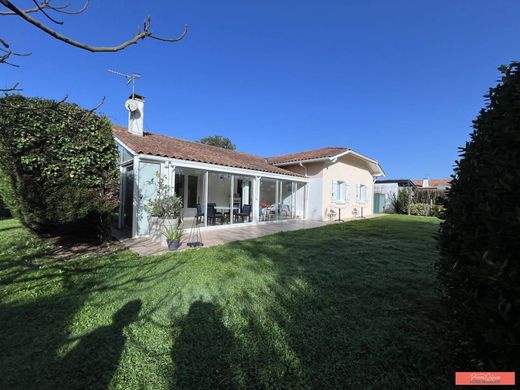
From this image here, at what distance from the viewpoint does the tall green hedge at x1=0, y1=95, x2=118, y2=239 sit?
639cm

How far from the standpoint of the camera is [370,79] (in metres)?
17.8

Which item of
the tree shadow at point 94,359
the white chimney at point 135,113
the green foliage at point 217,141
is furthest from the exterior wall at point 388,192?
the green foliage at point 217,141

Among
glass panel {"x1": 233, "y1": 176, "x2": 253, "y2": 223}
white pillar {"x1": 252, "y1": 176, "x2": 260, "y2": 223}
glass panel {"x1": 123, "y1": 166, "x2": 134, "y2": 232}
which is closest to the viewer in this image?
glass panel {"x1": 123, "y1": 166, "x2": 134, "y2": 232}

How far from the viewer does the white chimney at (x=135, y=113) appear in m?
12.4

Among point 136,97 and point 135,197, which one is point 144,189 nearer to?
point 135,197

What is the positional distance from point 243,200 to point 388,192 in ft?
59.9

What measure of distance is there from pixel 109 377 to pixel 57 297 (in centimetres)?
264

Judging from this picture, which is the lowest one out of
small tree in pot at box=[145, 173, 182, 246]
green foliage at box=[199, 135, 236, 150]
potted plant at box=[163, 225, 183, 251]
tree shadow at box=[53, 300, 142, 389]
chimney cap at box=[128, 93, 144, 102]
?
tree shadow at box=[53, 300, 142, 389]

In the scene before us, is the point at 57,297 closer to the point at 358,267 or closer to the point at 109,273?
the point at 109,273

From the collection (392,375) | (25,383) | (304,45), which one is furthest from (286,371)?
(304,45)

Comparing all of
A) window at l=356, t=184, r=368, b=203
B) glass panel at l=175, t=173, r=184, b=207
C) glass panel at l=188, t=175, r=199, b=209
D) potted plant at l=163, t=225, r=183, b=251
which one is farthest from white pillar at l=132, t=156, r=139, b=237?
window at l=356, t=184, r=368, b=203

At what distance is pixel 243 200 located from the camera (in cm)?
1631

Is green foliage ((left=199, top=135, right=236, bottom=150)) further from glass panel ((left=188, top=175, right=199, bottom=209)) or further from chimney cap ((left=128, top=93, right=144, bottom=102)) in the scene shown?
chimney cap ((left=128, top=93, right=144, bottom=102))

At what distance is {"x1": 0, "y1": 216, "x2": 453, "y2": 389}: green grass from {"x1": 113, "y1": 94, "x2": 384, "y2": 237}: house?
15.5ft
